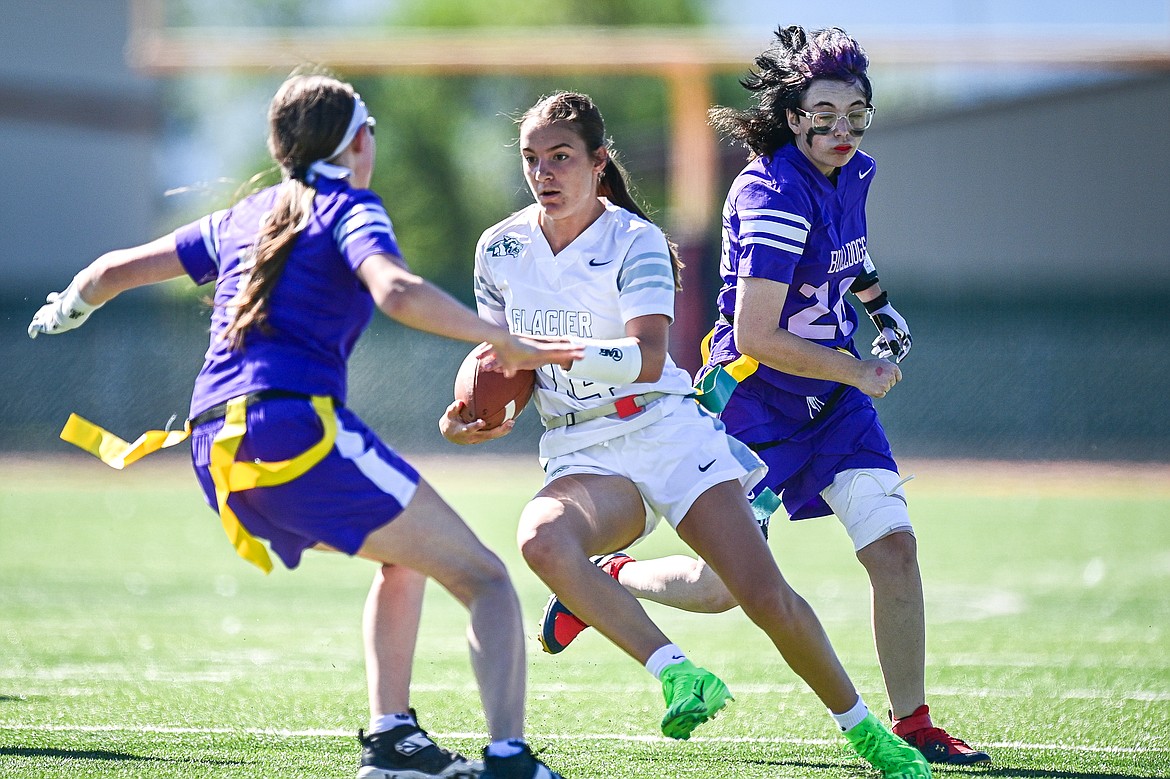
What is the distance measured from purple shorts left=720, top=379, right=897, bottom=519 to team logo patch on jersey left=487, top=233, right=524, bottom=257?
37.1 inches

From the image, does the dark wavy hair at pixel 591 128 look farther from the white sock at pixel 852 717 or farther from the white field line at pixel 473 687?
the white field line at pixel 473 687

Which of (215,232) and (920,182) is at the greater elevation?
(920,182)

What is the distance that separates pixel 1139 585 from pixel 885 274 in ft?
39.4

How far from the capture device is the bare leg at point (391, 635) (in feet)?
12.2

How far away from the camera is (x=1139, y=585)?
8.55 meters

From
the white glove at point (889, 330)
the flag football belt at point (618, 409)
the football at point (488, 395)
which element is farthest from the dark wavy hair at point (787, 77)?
the football at point (488, 395)

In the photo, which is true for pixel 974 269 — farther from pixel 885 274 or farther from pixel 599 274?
pixel 599 274

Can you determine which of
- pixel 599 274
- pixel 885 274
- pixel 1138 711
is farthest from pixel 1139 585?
pixel 885 274

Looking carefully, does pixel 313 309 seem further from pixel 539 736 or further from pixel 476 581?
pixel 539 736

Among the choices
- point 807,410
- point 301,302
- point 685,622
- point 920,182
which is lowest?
point 685,622

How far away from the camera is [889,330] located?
4848 mm

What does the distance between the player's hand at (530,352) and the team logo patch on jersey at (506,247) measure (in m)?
0.66

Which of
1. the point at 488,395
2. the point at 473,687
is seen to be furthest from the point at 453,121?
the point at 488,395

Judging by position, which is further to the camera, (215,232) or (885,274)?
(885,274)
